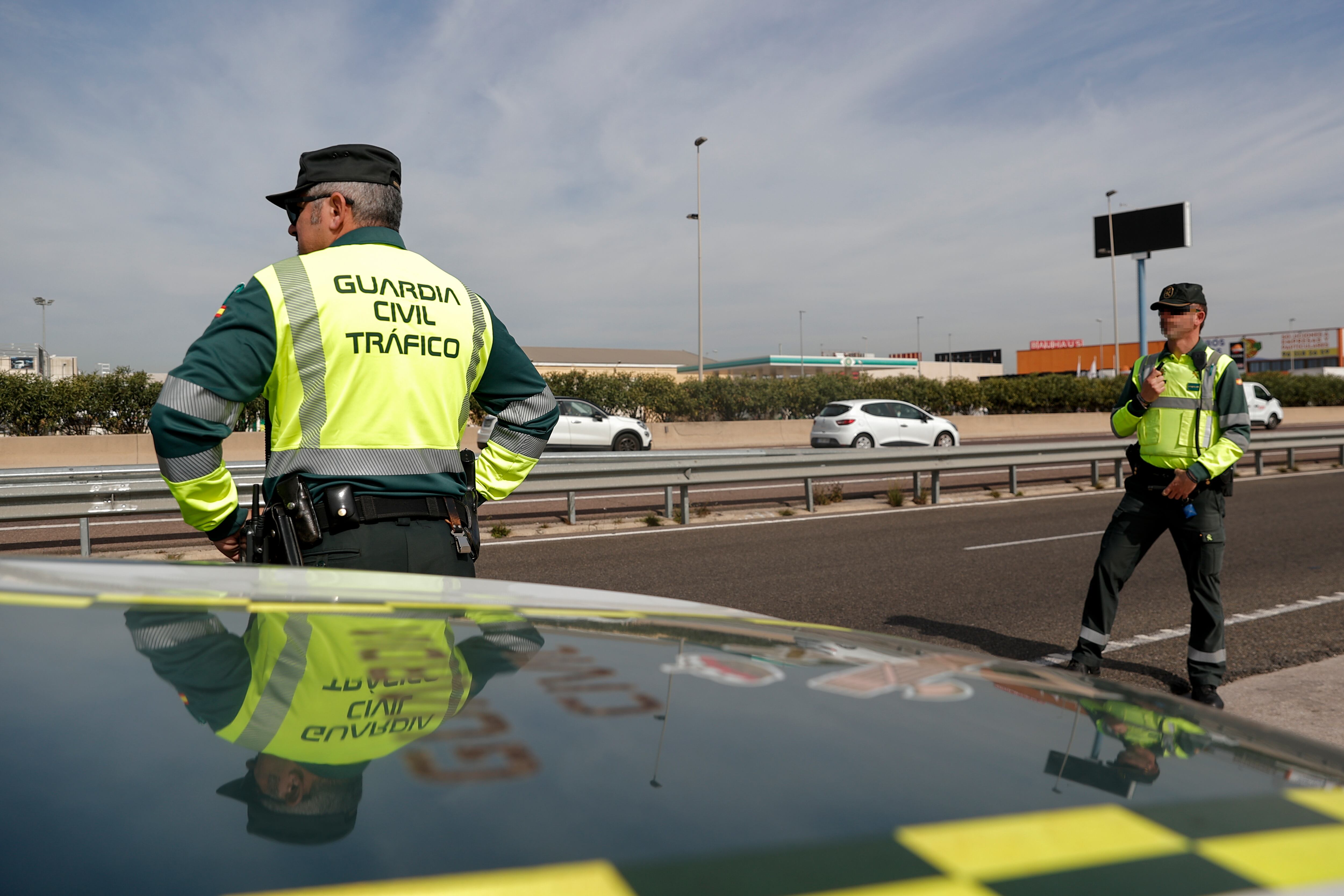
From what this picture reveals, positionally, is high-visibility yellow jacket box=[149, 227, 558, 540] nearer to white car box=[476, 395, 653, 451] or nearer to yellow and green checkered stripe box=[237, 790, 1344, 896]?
yellow and green checkered stripe box=[237, 790, 1344, 896]

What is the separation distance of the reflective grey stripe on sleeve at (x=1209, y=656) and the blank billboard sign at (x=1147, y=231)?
178ft

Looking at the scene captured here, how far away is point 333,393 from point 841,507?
11999mm

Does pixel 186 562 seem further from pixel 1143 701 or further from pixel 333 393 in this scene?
pixel 1143 701

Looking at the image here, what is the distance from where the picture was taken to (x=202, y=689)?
1.14 m

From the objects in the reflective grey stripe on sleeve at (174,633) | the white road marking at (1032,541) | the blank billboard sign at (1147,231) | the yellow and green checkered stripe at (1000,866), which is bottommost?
the white road marking at (1032,541)

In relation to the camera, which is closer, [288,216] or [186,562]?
[186,562]

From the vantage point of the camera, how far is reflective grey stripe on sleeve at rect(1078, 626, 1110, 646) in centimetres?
483

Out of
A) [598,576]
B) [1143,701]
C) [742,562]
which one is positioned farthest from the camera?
[742,562]

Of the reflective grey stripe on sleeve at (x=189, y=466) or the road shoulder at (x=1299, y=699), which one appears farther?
the road shoulder at (x=1299, y=699)

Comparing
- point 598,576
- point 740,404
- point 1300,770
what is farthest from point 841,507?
point 740,404

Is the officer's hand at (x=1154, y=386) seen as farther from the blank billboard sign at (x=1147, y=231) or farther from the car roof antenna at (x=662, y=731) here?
the blank billboard sign at (x=1147, y=231)

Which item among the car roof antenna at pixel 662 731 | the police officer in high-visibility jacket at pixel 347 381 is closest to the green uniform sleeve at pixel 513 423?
the police officer in high-visibility jacket at pixel 347 381

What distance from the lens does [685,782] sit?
0.92 metres

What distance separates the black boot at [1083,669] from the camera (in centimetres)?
483
